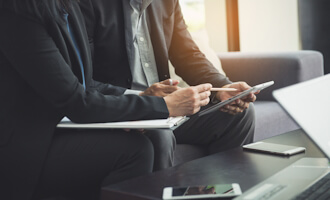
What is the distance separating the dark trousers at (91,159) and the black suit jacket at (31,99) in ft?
0.12

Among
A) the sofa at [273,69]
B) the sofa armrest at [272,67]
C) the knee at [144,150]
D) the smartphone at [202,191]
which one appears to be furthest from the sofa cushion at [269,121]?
the smartphone at [202,191]

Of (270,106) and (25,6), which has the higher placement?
(25,6)

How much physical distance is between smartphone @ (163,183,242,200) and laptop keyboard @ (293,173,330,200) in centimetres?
11

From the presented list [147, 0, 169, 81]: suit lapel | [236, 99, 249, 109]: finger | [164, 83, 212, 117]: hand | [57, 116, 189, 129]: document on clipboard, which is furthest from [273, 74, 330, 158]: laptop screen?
[147, 0, 169, 81]: suit lapel

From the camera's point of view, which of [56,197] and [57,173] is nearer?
[57,173]

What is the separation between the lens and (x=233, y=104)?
5.05ft

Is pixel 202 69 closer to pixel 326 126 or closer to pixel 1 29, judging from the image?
pixel 1 29

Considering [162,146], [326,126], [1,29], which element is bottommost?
[162,146]

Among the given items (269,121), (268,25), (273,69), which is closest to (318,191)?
(269,121)

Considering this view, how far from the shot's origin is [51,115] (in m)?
1.17

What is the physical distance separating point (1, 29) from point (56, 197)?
0.47 metres

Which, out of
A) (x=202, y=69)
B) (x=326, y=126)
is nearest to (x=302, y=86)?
(x=326, y=126)

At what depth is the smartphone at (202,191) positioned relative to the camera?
0.84 meters

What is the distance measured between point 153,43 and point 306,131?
3.49 feet
